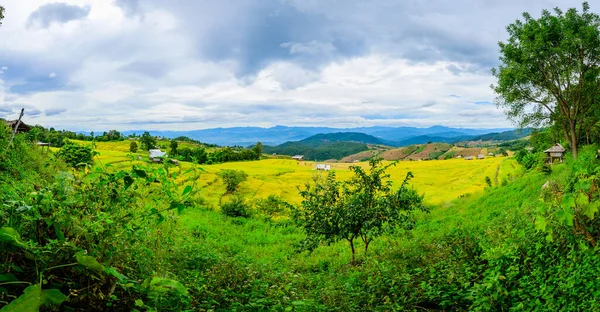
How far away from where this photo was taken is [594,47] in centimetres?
2109

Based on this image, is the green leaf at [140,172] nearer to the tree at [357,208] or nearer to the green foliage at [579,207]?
the green foliage at [579,207]

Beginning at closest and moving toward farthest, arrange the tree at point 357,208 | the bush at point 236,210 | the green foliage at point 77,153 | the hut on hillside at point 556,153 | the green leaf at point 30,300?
the green leaf at point 30,300
the green foliage at point 77,153
the tree at point 357,208
the bush at point 236,210
the hut on hillside at point 556,153

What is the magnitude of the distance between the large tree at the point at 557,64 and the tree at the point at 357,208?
16927mm

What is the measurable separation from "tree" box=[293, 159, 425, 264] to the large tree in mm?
16927

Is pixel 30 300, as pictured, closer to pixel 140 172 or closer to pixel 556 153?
pixel 140 172

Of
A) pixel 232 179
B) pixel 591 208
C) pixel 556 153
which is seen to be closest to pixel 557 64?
pixel 556 153

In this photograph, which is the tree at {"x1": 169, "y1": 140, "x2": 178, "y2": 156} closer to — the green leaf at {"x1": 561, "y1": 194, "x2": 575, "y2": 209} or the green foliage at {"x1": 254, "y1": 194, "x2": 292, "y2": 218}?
the green leaf at {"x1": 561, "y1": 194, "x2": 575, "y2": 209}

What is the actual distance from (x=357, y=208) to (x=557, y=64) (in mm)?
20112

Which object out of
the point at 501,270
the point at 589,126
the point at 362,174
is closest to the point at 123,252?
the point at 501,270

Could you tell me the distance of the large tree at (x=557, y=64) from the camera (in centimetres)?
2108

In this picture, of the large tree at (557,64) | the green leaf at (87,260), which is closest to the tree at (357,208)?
the green leaf at (87,260)

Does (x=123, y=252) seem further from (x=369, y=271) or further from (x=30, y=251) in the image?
(x=369, y=271)

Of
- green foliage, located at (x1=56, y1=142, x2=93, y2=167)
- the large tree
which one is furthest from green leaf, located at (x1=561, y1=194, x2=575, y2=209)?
the large tree

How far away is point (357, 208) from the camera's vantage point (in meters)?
11.7
